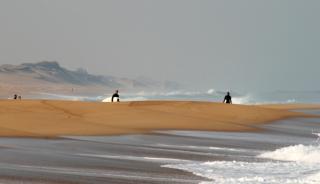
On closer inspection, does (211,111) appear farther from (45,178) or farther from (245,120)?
(45,178)

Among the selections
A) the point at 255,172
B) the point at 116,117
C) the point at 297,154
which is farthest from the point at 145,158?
the point at 116,117

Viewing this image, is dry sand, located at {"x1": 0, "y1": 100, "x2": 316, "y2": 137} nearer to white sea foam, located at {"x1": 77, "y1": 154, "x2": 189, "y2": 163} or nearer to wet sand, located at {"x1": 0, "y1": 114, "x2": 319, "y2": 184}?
wet sand, located at {"x1": 0, "y1": 114, "x2": 319, "y2": 184}

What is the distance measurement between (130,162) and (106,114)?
18.0 metres

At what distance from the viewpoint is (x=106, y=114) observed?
34188 millimetres

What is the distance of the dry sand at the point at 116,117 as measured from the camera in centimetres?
2684

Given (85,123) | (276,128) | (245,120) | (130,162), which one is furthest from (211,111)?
(130,162)

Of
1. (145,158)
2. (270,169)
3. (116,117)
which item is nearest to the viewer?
(270,169)

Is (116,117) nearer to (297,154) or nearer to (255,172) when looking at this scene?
(297,154)

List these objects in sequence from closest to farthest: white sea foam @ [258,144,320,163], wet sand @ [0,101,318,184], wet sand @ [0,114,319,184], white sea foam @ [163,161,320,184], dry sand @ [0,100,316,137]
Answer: wet sand @ [0,114,319,184] → white sea foam @ [163,161,320,184] → wet sand @ [0,101,318,184] → white sea foam @ [258,144,320,163] → dry sand @ [0,100,316,137]

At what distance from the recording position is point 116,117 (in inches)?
1307

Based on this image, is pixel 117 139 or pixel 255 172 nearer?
pixel 255 172

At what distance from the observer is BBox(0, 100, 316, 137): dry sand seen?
88.1 ft

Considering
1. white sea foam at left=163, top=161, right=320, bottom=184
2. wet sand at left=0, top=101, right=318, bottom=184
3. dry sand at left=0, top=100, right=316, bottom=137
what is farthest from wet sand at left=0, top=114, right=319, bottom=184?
dry sand at left=0, top=100, right=316, bottom=137

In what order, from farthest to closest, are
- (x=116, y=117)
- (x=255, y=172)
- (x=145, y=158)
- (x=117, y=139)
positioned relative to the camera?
(x=116, y=117) < (x=117, y=139) < (x=145, y=158) < (x=255, y=172)
